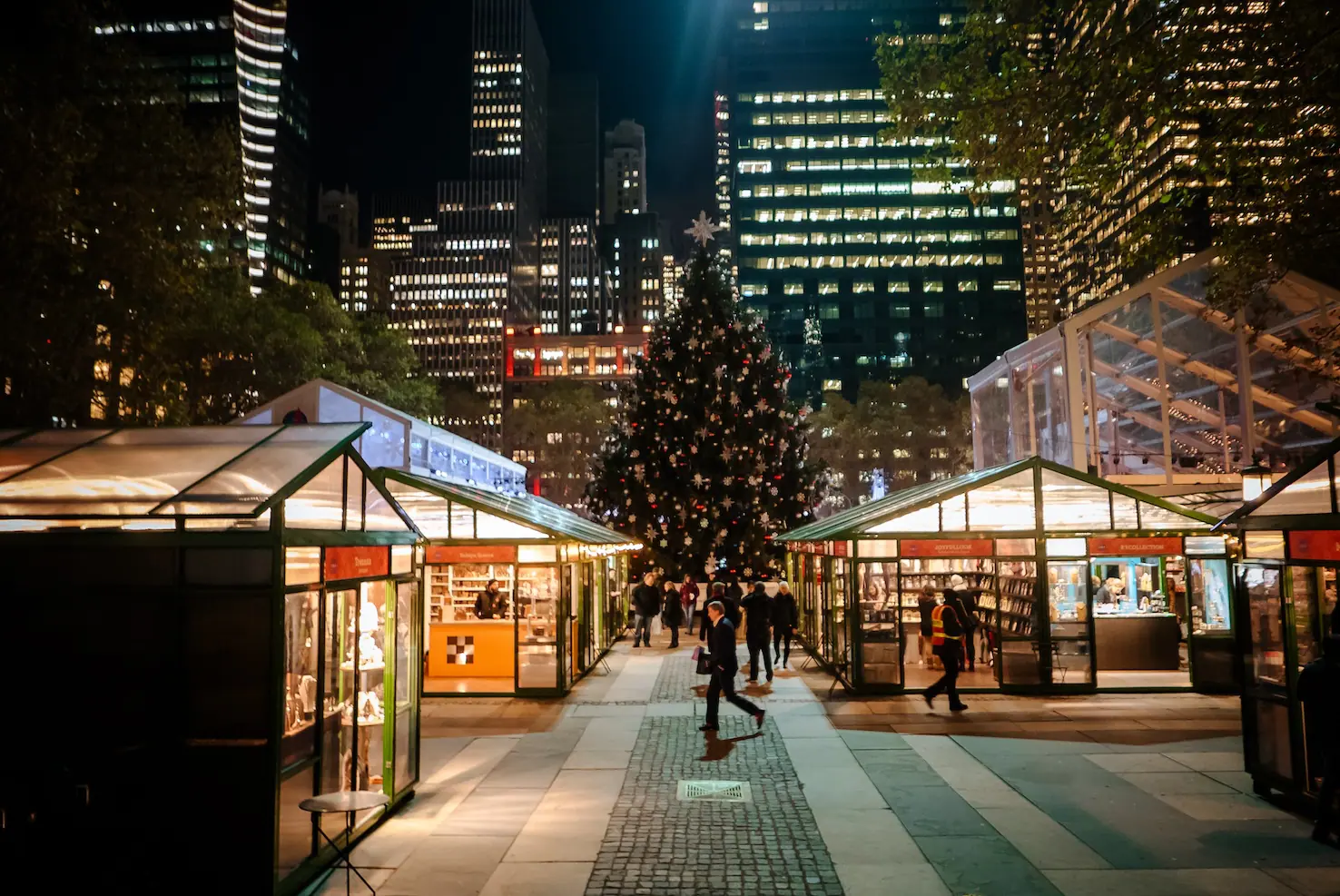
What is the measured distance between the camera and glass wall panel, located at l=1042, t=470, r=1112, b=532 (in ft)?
45.6

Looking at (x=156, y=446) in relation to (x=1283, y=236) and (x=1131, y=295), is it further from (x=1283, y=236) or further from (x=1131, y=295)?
(x=1131, y=295)

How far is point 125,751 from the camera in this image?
537 cm

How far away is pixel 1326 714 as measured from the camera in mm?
6188

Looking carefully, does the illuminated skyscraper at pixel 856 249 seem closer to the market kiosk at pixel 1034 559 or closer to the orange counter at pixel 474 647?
the market kiosk at pixel 1034 559

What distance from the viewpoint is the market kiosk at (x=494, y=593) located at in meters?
14.2

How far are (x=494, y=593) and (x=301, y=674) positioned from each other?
9036 mm

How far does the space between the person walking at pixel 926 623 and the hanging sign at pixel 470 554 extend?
21.4 ft

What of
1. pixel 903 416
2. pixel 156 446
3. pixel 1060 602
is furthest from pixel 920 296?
pixel 156 446

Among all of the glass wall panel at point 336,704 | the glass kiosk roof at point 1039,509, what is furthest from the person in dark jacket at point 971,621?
the glass wall panel at point 336,704

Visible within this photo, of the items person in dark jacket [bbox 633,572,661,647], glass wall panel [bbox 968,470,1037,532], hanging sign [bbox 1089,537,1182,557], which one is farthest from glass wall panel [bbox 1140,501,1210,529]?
person in dark jacket [bbox 633,572,661,647]

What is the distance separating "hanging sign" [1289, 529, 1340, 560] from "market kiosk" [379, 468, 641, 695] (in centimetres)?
970

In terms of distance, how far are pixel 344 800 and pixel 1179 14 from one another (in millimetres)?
11226

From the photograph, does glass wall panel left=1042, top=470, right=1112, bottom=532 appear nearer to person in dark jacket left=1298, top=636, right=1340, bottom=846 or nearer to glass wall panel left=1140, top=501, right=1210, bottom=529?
Result: glass wall panel left=1140, top=501, right=1210, bottom=529

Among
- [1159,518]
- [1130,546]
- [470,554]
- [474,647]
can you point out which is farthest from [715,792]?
[1159,518]
